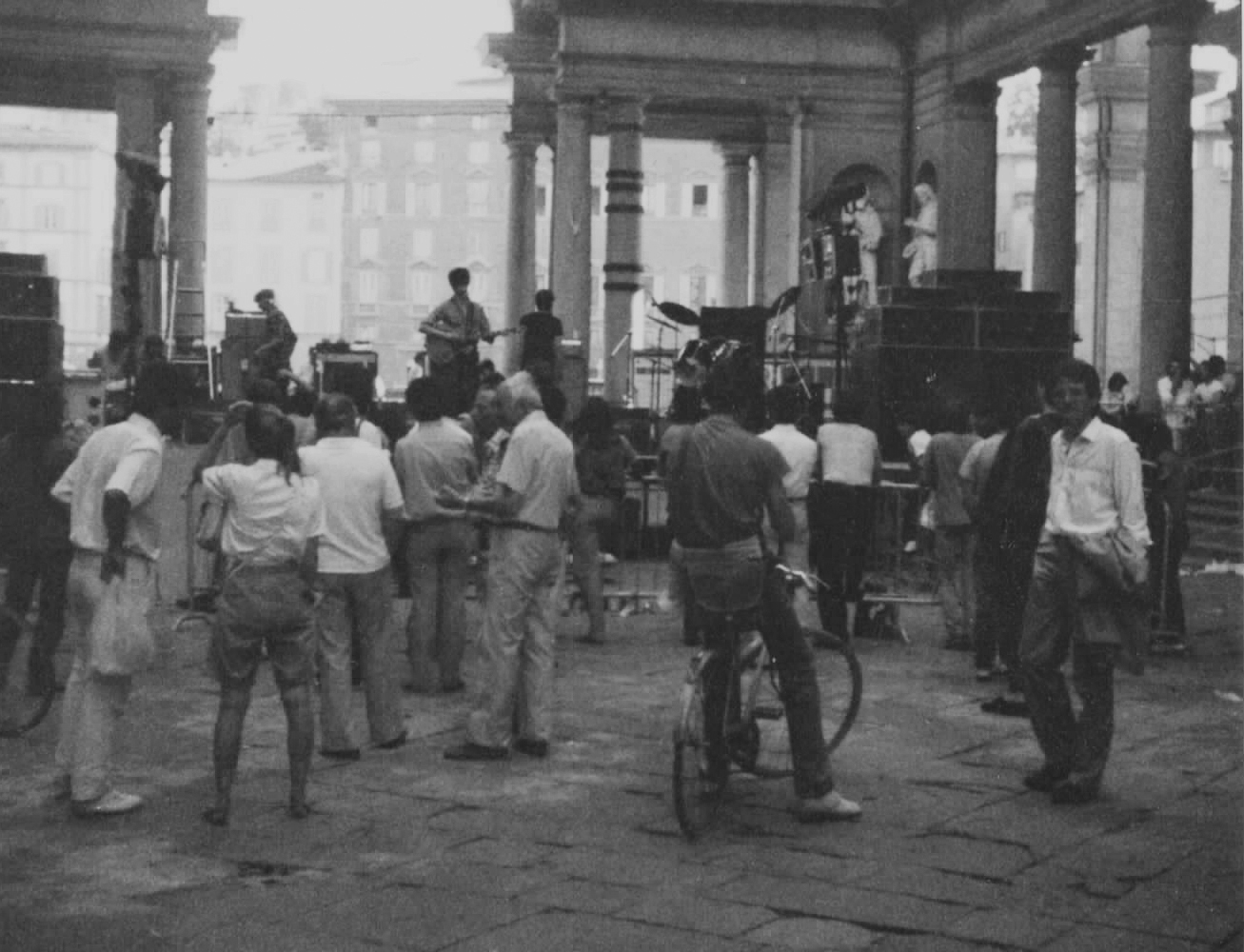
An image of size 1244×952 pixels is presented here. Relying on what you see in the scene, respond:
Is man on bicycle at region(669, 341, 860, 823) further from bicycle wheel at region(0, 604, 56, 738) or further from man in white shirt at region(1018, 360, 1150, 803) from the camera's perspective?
bicycle wheel at region(0, 604, 56, 738)

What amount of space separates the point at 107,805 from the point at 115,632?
0.75m

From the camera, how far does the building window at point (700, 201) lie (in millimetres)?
81938

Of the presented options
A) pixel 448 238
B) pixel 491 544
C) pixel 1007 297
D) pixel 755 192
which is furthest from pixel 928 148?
pixel 448 238

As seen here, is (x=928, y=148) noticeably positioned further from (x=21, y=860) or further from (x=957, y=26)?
(x=21, y=860)

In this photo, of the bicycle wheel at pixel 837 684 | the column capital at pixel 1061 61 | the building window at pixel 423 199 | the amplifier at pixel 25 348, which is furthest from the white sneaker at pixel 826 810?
the building window at pixel 423 199

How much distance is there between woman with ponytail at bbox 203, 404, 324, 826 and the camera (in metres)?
9.38

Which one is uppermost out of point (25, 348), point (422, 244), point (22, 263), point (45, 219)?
point (45, 219)

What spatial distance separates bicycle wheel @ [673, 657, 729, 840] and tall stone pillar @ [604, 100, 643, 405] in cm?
2349

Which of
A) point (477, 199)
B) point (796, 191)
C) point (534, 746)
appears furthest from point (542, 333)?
point (477, 199)

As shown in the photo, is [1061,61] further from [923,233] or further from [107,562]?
[107,562]

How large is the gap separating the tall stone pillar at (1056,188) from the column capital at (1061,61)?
0.03m

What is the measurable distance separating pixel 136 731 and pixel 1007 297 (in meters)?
12.6

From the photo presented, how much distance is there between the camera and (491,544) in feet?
36.8

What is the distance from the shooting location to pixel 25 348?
65.9ft
